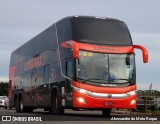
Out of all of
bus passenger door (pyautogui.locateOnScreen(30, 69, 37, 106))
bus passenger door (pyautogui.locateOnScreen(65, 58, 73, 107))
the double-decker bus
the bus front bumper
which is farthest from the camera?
bus passenger door (pyautogui.locateOnScreen(30, 69, 37, 106))

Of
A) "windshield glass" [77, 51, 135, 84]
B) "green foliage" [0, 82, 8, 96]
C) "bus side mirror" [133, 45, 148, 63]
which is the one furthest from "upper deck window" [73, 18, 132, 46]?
"green foliage" [0, 82, 8, 96]

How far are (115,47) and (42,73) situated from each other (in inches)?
Answer: 220

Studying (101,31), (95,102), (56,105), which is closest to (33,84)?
(56,105)

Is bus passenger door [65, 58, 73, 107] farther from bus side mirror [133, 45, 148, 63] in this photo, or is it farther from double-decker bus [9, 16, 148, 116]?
bus side mirror [133, 45, 148, 63]

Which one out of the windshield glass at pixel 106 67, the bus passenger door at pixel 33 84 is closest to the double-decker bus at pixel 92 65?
the windshield glass at pixel 106 67

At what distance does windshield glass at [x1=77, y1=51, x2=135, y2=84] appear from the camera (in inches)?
777

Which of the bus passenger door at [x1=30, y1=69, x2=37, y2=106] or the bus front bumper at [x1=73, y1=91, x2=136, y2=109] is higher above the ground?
the bus passenger door at [x1=30, y1=69, x2=37, y2=106]

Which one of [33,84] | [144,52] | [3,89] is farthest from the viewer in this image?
[3,89]

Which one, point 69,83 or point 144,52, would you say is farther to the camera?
point 144,52

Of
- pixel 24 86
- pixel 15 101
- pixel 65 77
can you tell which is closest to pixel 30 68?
pixel 24 86

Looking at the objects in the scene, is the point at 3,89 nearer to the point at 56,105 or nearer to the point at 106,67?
the point at 56,105

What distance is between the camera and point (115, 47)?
20453 millimetres

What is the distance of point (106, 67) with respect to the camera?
20.1 meters

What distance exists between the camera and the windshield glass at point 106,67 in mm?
19723
